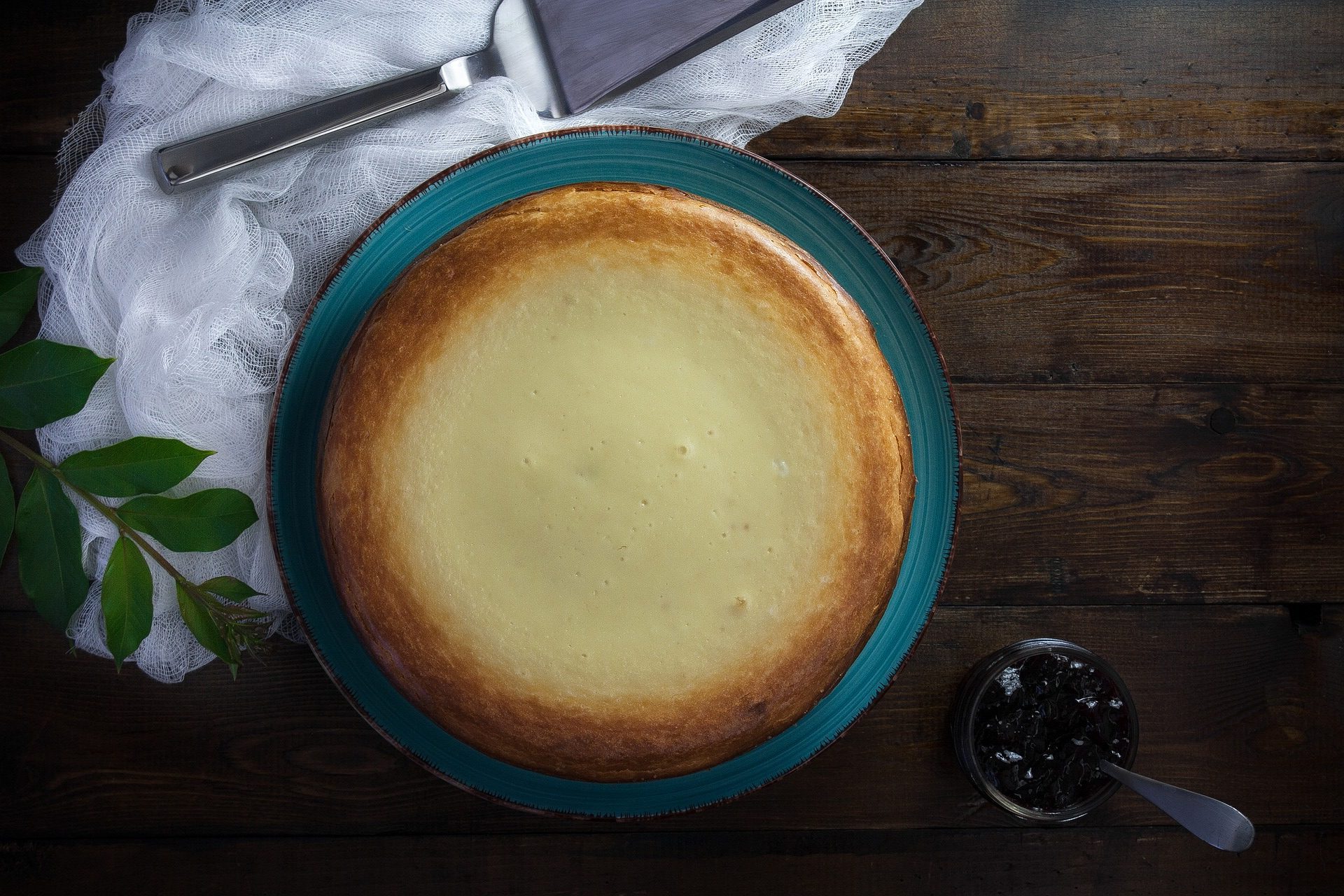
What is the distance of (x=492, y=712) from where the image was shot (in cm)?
78

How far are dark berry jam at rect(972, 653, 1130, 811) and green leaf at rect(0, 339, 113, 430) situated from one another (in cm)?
98

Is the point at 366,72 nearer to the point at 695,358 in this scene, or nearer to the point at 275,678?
the point at 695,358

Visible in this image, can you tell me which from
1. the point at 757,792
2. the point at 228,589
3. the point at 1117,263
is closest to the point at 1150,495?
the point at 1117,263

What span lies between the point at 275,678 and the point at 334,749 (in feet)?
0.37

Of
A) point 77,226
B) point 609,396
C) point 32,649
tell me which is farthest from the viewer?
point 32,649

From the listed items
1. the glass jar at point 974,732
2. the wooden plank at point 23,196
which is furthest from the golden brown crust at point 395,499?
the wooden plank at point 23,196

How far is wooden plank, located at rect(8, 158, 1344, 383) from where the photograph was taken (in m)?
1.07

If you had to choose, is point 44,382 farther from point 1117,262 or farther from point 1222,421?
point 1222,421

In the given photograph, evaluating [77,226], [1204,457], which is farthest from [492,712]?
[1204,457]

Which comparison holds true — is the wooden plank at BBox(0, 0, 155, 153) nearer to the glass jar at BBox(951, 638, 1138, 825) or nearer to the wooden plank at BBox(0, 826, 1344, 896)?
the wooden plank at BBox(0, 826, 1344, 896)

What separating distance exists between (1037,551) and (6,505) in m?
1.15

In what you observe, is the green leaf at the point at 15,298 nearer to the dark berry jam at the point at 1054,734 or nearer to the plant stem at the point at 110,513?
the plant stem at the point at 110,513

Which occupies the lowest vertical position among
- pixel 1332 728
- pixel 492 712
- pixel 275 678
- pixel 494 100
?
pixel 1332 728

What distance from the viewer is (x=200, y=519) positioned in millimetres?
831
